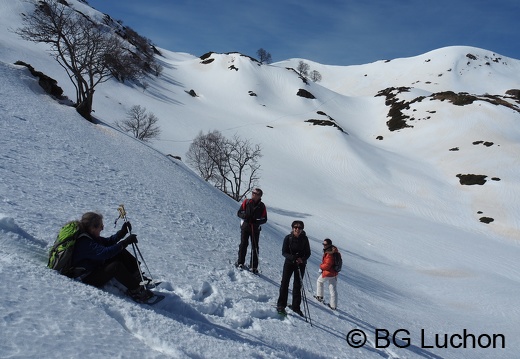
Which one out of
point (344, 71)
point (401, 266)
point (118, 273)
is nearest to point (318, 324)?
point (118, 273)

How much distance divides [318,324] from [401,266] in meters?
19.1

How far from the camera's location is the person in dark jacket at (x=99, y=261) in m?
5.68

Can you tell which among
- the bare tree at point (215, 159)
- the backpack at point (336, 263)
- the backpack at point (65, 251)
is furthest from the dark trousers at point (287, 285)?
the bare tree at point (215, 159)

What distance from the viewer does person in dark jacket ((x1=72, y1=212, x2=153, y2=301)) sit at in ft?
Result: 18.6

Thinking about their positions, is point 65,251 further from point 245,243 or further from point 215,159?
point 215,159

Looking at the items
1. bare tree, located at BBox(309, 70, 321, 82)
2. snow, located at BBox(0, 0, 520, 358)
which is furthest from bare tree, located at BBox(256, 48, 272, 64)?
snow, located at BBox(0, 0, 520, 358)

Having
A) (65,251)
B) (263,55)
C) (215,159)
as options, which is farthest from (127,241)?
(263,55)

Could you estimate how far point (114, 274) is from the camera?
584 centimetres

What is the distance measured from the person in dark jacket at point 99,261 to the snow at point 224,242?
0.27 metres

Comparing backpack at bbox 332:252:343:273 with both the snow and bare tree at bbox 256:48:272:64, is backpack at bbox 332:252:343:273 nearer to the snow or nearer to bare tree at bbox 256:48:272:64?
the snow

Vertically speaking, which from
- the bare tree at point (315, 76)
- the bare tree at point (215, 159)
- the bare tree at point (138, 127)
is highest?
the bare tree at point (315, 76)

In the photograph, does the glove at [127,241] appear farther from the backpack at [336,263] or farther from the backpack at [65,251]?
the backpack at [336,263]

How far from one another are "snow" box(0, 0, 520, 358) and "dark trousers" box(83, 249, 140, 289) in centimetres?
25

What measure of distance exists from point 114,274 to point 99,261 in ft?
1.03
